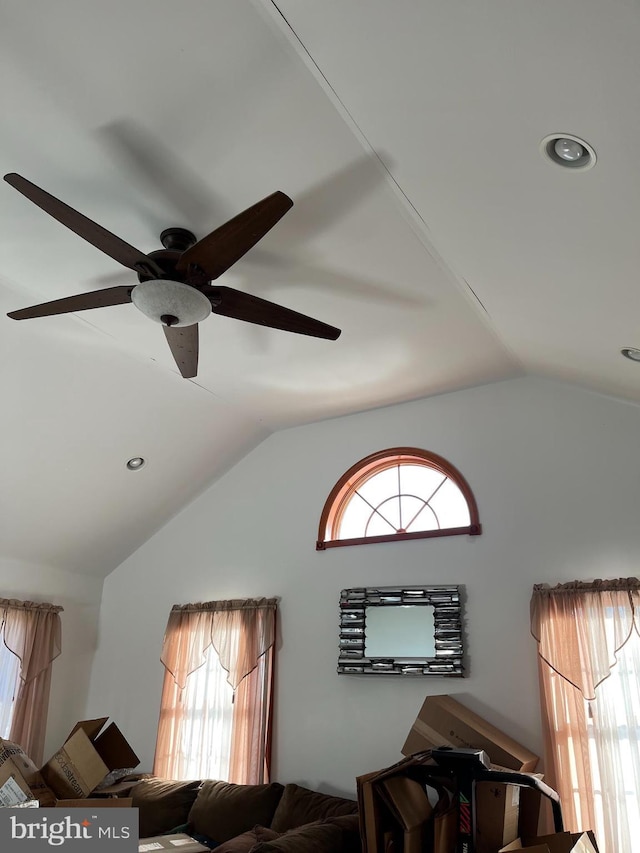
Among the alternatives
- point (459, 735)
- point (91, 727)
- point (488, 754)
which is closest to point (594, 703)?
point (488, 754)

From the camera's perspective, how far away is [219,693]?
4996mm

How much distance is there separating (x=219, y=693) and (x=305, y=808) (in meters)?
1.23

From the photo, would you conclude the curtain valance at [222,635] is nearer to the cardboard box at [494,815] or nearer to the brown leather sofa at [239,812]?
the brown leather sofa at [239,812]

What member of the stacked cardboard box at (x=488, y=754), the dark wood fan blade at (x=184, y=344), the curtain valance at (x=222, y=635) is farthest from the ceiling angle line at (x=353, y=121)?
the curtain valance at (x=222, y=635)

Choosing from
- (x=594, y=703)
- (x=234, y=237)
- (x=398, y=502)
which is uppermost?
(x=234, y=237)

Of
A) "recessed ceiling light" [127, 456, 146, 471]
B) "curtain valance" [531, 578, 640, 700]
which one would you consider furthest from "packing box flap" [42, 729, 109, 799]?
"curtain valance" [531, 578, 640, 700]

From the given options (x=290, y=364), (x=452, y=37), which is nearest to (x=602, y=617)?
(x=290, y=364)

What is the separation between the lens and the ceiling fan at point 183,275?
2365 mm

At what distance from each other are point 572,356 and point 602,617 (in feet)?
4.91

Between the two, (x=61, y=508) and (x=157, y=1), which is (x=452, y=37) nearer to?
(x=157, y=1)

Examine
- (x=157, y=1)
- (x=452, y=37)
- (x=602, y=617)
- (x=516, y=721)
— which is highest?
(x=157, y=1)

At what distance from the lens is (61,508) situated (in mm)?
5148

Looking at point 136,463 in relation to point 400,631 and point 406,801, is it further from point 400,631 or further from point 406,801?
point 406,801

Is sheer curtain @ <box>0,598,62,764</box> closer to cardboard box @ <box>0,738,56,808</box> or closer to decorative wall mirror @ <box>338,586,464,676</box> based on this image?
cardboard box @ <box>0,738,56,808</box>
